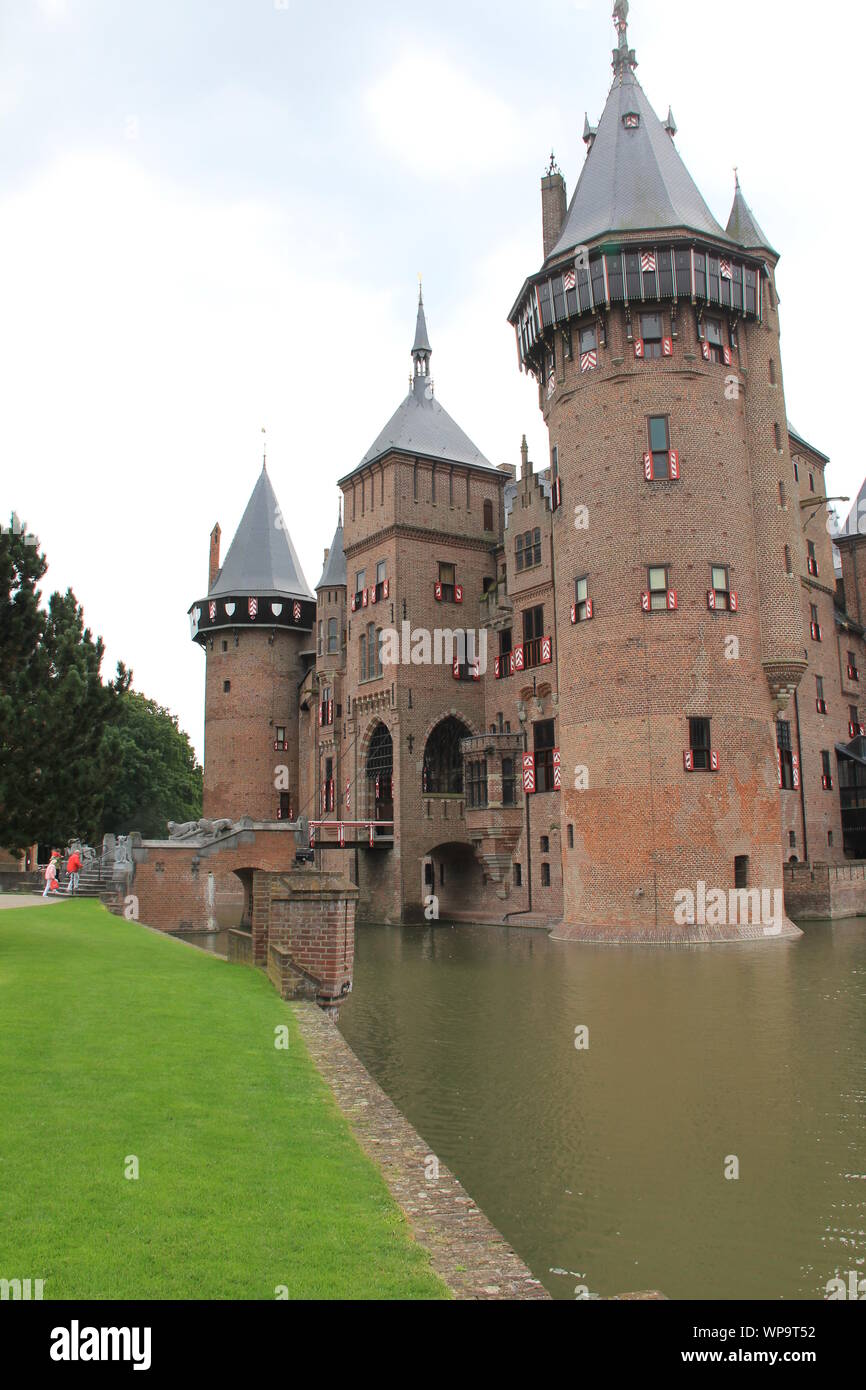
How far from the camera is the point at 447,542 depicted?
130 ft

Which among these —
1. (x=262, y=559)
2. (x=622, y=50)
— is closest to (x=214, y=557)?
(x=262, y=559)

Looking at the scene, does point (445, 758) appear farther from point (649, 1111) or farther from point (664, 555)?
point (649, 1111)

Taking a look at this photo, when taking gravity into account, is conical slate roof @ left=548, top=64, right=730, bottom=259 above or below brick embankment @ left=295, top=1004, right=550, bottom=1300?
above

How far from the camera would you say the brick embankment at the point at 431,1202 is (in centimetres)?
537

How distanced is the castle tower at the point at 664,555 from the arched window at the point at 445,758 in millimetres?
9233

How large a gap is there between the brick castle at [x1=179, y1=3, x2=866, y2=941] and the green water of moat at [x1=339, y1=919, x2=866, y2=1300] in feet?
26.3

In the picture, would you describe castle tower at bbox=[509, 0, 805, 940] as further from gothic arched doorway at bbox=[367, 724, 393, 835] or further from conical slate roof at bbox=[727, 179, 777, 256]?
gothic arched doorway at bbox=[367, 724, 393, 835]

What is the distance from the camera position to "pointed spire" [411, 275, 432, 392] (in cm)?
4422

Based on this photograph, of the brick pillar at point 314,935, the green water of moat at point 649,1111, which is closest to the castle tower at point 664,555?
the green water of moat at point 649,1111

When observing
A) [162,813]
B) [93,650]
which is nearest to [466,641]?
[93,650]

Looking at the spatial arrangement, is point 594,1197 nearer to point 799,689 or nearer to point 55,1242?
point 55,1242

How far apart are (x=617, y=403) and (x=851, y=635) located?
18358 mm

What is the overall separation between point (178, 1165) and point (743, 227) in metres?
34.7

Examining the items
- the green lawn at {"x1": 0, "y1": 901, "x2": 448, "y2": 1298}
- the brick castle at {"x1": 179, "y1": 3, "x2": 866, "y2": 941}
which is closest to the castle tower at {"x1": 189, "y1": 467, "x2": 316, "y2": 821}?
the brick castle at {"x1": 179, "y1": 3, "x2": 866, "y2": 941}
